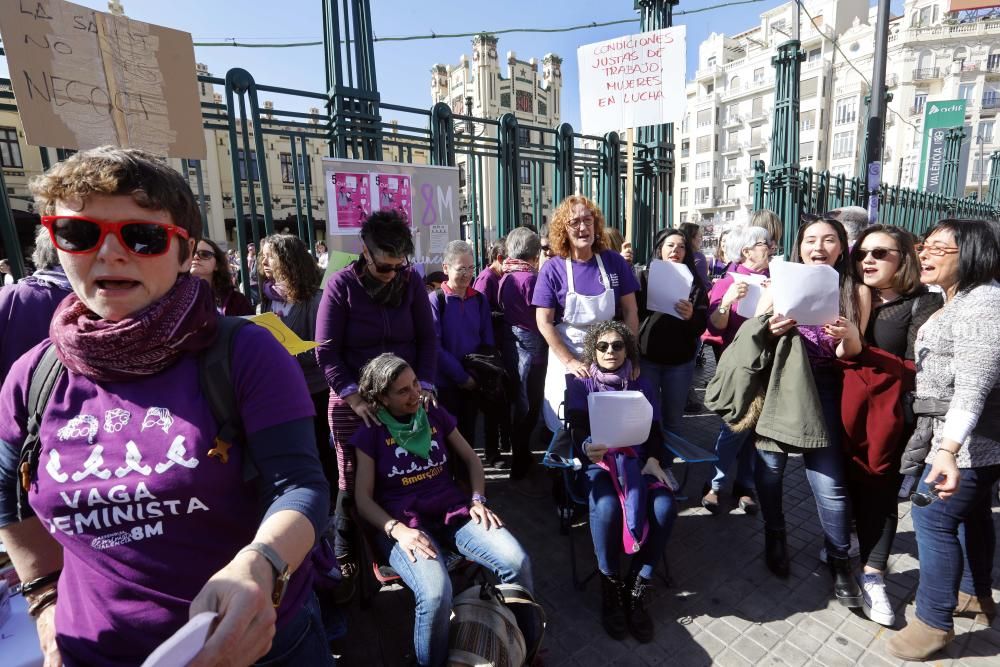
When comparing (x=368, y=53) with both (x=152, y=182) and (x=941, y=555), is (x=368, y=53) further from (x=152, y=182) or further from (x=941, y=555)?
(x=941, y=555)

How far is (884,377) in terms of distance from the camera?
2492mm

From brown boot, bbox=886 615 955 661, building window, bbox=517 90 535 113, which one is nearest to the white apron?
brown boot, bbox=886 615 955 661

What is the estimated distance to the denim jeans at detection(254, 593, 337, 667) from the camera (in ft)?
4.13

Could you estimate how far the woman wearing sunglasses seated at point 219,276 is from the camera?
10.0 feet

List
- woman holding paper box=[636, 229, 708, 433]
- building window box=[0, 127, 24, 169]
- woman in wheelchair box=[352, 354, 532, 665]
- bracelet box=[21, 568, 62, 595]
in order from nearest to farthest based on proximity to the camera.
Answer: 1. bracelet box=[21, 568, 62, 595]
2. woman in wheelchair box=[352, 354, 532, 665]
3. woman holding paper box=[636, 229, 708, 433]
4. building window box=[0, 127, 24, 169]

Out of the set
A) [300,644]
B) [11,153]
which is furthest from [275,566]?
[11,153]

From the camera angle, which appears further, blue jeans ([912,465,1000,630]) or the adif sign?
the adif sign

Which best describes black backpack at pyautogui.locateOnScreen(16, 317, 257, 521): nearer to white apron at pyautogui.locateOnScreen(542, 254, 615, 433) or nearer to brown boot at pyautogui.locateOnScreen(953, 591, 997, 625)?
white apron at pyautogui.locateOnScreen(542, 254, 615, 433)

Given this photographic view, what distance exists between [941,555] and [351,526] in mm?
2812

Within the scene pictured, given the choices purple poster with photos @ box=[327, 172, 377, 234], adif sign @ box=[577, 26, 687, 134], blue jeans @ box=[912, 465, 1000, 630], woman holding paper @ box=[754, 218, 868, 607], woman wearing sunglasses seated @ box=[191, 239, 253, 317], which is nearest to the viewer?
blue jeans @ box=[912, 465, 1000, 630]

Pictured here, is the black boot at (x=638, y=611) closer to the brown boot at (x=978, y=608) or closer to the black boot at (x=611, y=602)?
the black boot at (x=611, y=602)

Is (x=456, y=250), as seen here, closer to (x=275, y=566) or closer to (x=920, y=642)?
(x=275, y=566)

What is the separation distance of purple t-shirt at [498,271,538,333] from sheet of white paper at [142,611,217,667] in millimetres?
3377

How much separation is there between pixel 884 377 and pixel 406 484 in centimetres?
246
